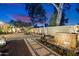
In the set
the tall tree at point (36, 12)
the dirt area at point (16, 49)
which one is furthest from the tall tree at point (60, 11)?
the dirt area at point (16, 49)

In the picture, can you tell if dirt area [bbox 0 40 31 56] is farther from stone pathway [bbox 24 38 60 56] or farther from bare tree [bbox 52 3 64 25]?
bare tree [bbox 52 3 64 25]

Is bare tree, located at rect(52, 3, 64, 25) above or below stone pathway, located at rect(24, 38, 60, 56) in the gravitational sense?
above

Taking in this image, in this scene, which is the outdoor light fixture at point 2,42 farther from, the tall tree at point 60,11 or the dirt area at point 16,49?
the tall tree at point 60,11

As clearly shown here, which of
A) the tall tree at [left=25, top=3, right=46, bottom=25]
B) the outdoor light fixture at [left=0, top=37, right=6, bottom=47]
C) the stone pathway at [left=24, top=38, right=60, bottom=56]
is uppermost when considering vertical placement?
the tall tree at [left=25, top=3, right=46, bottom=25]

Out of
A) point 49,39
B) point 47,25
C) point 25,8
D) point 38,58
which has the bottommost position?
point 38,58

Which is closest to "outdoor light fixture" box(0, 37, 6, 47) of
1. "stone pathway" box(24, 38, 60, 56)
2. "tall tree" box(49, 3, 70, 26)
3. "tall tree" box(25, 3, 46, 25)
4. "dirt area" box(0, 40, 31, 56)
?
"dirt area" box(0, 40, 31, 56)

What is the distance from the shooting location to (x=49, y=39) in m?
2.08

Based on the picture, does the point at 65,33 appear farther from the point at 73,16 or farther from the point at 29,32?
the point at 29,32

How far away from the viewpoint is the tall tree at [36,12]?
205 centimetres

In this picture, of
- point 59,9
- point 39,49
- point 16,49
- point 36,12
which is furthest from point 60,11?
point 16,49

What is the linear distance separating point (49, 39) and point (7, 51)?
1.45ft

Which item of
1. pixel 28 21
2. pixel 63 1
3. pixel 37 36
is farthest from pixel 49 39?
pixel 63 1

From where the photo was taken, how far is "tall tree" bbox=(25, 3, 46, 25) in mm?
2053

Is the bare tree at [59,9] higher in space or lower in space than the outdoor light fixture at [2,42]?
higher
